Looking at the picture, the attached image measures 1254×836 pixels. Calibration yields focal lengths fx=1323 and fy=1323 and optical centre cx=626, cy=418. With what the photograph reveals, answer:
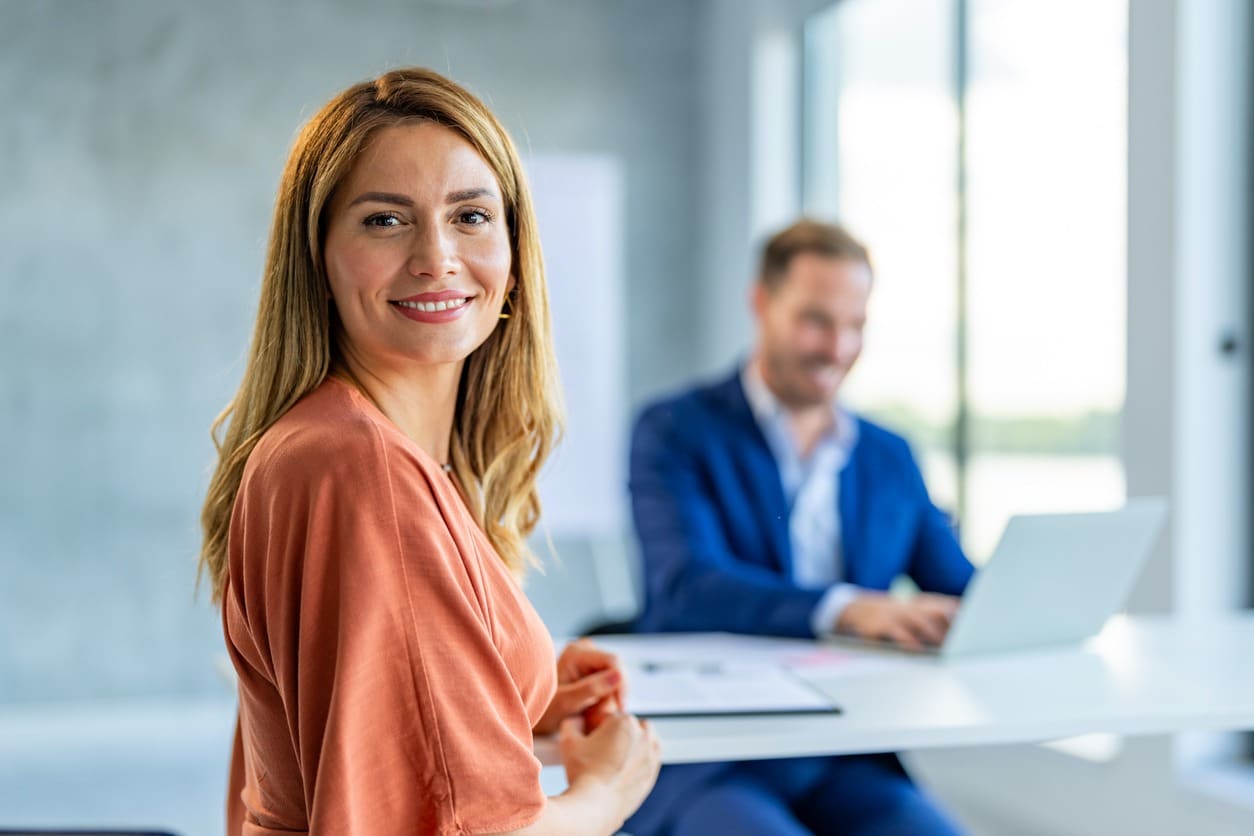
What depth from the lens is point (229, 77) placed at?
4.79 metres

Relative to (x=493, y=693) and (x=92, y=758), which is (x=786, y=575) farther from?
(x=92, y=758)

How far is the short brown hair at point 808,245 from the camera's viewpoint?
2.50m

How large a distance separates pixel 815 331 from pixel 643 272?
9.53ft

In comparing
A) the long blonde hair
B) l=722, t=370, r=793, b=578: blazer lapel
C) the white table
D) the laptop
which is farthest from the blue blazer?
the long blonde hair

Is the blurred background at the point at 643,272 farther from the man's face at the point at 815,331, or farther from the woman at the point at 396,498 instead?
the woman at the point at 396,498

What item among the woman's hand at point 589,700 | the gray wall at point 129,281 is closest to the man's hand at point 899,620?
the woman's hand at point 589,700

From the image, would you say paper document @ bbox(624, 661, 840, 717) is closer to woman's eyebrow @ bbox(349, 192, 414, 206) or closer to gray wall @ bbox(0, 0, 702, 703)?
woman's eyebrow @ bbox(349, 192, 414, 206)

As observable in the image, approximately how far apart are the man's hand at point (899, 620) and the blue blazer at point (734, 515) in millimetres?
142

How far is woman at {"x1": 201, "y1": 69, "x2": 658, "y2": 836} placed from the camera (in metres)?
1.04

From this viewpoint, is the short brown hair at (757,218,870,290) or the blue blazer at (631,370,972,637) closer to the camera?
the blue blazer at (631,370,972,637)

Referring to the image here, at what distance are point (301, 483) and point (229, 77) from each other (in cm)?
412

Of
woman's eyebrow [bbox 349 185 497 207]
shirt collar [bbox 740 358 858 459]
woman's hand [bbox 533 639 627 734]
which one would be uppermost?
woman's eyebrow [bbox 349 185 497 207]

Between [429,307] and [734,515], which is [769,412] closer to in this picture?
[734,515]

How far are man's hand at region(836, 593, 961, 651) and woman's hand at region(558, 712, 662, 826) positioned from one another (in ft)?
2.26
